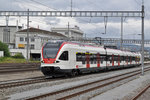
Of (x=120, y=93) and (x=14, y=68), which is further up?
(x=14, y=68)

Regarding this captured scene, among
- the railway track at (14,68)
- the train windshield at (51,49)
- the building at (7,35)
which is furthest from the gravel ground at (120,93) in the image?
the building at (7,35)

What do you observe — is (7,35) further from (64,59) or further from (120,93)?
(120,93)

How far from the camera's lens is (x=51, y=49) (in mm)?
21266

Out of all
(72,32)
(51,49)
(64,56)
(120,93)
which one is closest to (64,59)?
(64,56)

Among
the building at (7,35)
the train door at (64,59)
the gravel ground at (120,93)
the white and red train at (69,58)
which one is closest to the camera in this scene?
the gravel ground at (120,93)

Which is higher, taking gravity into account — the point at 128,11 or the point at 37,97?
the point at 128,11

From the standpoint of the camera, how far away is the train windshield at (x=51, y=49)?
826 inches

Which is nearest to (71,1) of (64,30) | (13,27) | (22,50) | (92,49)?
(92,49)

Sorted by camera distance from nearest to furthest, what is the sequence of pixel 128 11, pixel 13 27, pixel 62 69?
pixel 62 69, pixel 128 11, pixel 13 27

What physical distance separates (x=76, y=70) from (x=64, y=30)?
11654 centimetres

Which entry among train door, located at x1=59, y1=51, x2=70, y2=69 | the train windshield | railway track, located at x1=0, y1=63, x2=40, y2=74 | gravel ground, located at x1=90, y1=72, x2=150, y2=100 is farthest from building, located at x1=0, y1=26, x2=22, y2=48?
gravel ground, located at x1=90, y1=72, x2=150, y2=100

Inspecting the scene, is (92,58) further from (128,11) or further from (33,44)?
(33,44)

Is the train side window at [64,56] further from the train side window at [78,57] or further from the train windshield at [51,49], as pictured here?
Result: the train side window at [78,57]

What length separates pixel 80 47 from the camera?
24.4m
